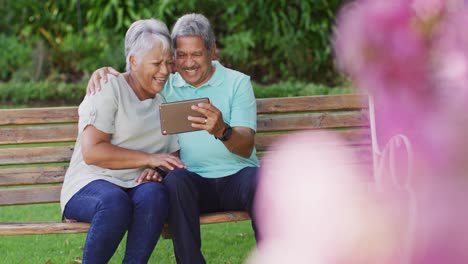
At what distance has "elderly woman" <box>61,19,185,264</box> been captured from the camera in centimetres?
323

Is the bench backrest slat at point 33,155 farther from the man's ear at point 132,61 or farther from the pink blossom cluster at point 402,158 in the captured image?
the pink blossom cluster at point 402,158

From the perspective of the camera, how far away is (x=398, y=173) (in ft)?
1.46

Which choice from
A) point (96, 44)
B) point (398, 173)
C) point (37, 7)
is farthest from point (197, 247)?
point (37, 7)

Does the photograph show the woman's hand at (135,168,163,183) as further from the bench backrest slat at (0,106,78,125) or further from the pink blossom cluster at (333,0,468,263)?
the pink blossom cluster at (333,0,468,263)

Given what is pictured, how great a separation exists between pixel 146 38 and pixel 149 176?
614mm

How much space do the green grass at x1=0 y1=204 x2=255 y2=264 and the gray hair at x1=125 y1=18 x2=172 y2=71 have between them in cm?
133

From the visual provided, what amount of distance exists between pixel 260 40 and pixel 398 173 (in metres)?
10.7

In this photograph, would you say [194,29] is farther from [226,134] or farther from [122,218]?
[122,218]

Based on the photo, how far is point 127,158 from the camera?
134 inches

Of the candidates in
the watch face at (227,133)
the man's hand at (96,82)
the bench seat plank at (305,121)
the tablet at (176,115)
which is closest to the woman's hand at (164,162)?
the tablet at (176,115)

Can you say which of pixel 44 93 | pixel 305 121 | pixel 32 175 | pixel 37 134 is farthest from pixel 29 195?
pixel 44 93

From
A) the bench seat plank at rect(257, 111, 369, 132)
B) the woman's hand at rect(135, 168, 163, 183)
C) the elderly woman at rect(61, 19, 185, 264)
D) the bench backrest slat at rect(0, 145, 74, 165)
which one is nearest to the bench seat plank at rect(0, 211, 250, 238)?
the elderly woman at rect(61, 19, 185, 264)

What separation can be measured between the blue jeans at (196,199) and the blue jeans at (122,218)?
6 centimetres

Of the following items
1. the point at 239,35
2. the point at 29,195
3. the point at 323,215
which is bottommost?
the point at 239,35
